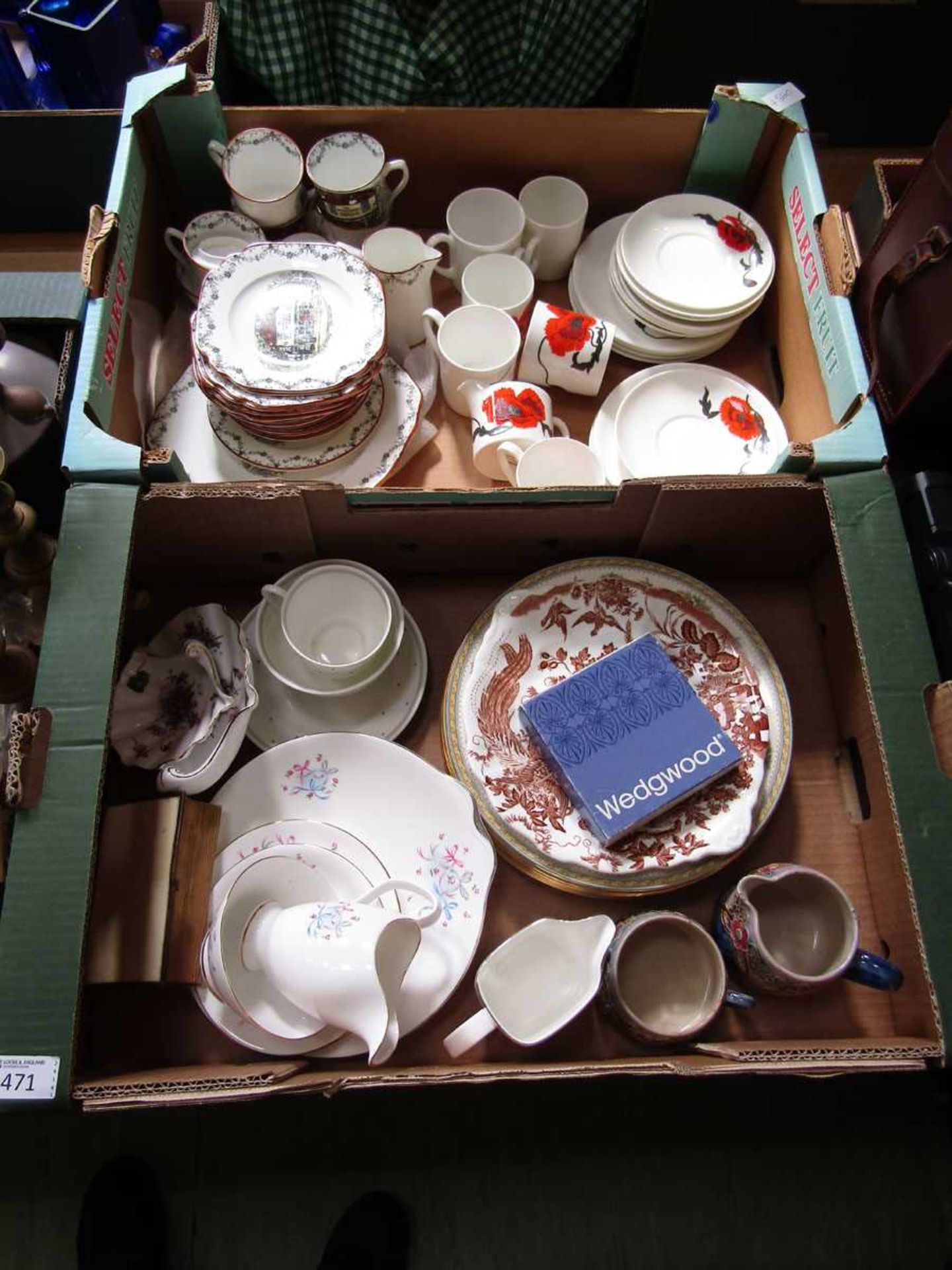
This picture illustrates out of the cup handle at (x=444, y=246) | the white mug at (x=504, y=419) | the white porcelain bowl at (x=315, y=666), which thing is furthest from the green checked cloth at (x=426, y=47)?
the white porcelain bowl at (x=315, y=666)

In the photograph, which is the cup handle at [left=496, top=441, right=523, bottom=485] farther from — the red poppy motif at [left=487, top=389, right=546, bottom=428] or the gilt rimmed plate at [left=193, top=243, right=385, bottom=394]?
the gilt rimmed plate at [left=193, top=243, right=385, bottom=394]

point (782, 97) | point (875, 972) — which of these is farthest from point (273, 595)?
point (782, 97)

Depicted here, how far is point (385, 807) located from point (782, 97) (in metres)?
1.04

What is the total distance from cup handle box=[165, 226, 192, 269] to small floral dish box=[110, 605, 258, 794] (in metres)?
0.50

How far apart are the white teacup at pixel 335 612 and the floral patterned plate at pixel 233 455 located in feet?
0.41

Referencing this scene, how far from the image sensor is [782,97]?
1.19 metres

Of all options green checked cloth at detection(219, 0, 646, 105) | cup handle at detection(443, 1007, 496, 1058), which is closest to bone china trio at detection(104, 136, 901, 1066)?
cup handle at detection(443, 1007, 496, 1058)

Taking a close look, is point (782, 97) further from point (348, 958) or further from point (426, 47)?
point (348, 958)

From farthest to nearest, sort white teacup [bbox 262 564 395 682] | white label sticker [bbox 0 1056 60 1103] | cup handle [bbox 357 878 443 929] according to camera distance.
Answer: white teacup [bbox 262 564 395 682] → cup handle [bbox 357 878 443 929] → white label sticker [bbox 0 1056 60 1103]

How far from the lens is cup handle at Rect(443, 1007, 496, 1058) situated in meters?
0.92

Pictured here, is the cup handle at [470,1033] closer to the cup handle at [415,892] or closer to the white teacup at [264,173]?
the cup handle at [415,892]

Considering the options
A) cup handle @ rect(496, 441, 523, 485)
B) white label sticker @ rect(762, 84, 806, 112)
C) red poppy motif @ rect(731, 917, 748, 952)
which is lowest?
red poppy motif @ rect(731, 917, 748, 952)

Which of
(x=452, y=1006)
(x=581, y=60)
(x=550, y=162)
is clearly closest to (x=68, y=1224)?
(x=452, y=1006)

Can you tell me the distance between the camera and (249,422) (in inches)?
43.0
